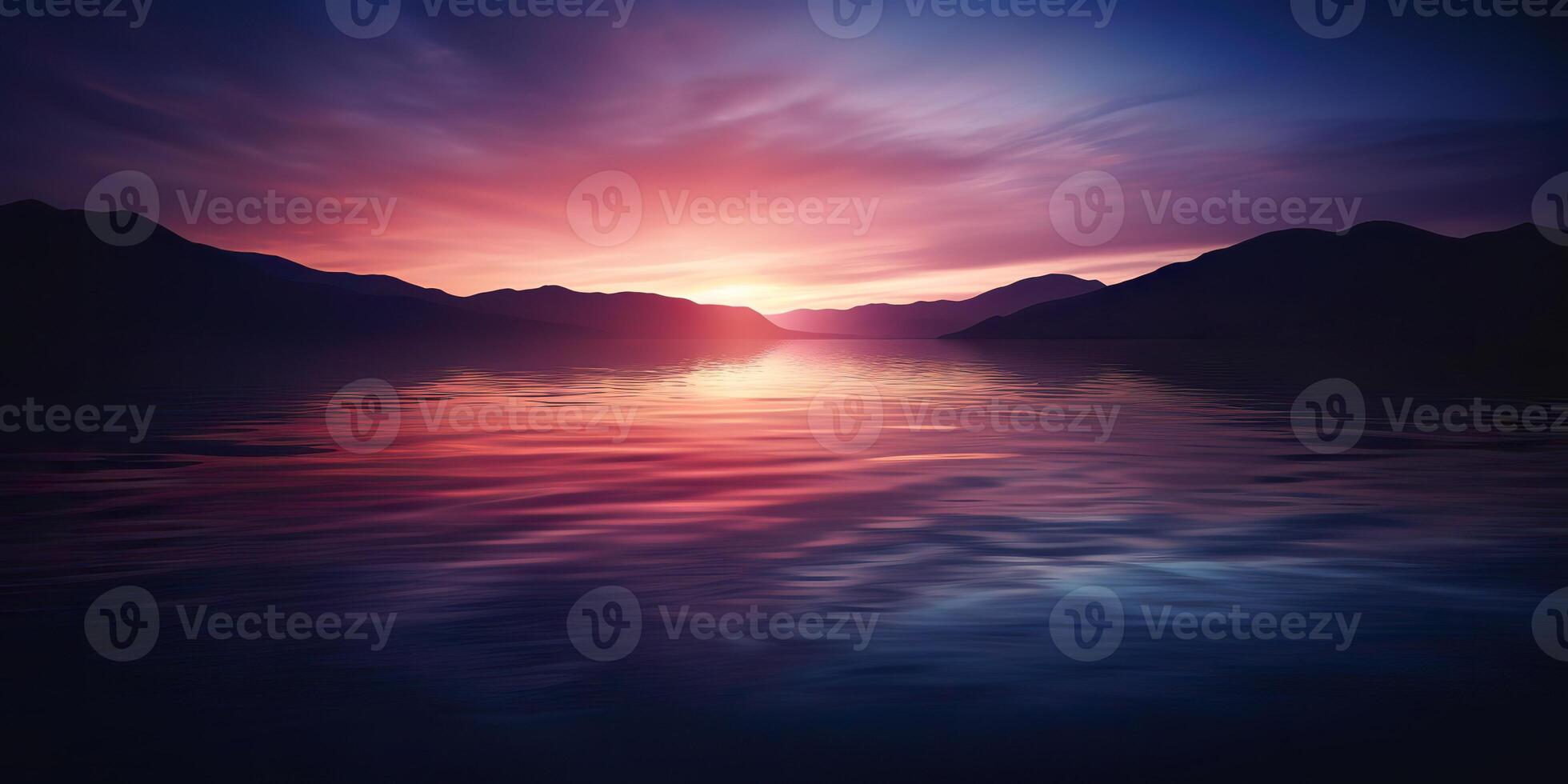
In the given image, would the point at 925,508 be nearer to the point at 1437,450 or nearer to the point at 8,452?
the point at 1437,450

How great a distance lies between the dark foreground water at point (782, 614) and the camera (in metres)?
5.30

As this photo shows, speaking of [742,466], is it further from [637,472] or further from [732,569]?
[732,569]

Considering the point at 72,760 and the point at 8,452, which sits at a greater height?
the point at 8,452

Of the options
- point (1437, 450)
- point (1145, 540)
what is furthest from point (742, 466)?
point (1437, 450)

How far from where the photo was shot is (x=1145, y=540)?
10.3m

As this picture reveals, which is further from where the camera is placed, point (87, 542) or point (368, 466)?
point (368, 466)

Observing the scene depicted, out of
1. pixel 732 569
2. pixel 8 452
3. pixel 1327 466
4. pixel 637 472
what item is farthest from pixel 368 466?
pixel 1327 466

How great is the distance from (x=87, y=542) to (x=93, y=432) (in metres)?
14.1

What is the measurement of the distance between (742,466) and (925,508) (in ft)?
16.7

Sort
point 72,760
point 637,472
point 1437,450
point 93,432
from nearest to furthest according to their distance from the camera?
point 72,760 < point 637,472 < point 1437,450 < point 93,432

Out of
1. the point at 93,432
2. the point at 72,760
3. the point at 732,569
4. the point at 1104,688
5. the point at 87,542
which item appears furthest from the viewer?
the point at 93,432

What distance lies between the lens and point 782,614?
25.5ft

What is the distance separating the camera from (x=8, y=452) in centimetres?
1828

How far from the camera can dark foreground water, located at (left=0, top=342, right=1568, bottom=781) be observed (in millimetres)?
5305
